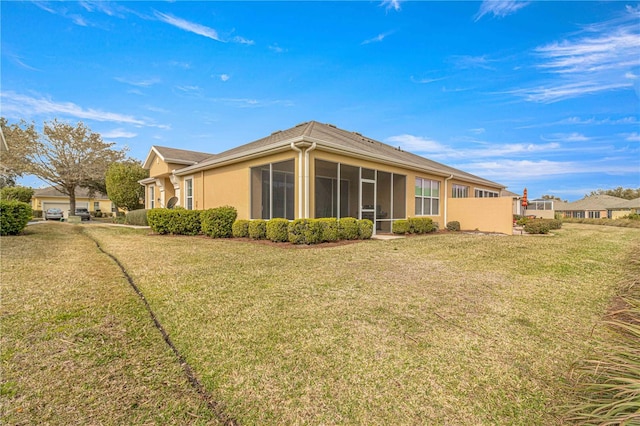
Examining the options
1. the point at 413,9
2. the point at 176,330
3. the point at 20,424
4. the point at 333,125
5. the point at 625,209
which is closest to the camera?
the point at 20,424

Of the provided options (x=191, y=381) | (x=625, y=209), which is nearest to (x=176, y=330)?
(x=191, y=381)

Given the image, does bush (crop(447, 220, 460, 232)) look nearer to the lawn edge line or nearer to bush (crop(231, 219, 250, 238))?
bush (crop(231, 219, 250, 238))

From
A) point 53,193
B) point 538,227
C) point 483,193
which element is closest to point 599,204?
point 483,193

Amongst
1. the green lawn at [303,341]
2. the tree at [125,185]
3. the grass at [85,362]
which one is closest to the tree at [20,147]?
the tree at [125,185]

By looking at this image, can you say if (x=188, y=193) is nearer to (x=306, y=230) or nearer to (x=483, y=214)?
(x=306, y=230)

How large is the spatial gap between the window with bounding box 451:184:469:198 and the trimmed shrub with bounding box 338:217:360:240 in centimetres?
965

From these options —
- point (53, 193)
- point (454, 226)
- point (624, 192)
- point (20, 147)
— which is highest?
point (20, 147)

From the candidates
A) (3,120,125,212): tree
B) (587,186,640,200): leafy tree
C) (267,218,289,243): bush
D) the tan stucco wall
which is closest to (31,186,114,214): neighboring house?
(3,120,125,212): tree

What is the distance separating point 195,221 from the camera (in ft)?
38.5

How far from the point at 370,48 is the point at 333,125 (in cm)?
416

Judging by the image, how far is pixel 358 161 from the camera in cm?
1080

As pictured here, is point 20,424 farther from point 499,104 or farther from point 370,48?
point 499,104

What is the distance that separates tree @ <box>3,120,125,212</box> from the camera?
26.1m

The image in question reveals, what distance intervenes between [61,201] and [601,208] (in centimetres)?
7489
